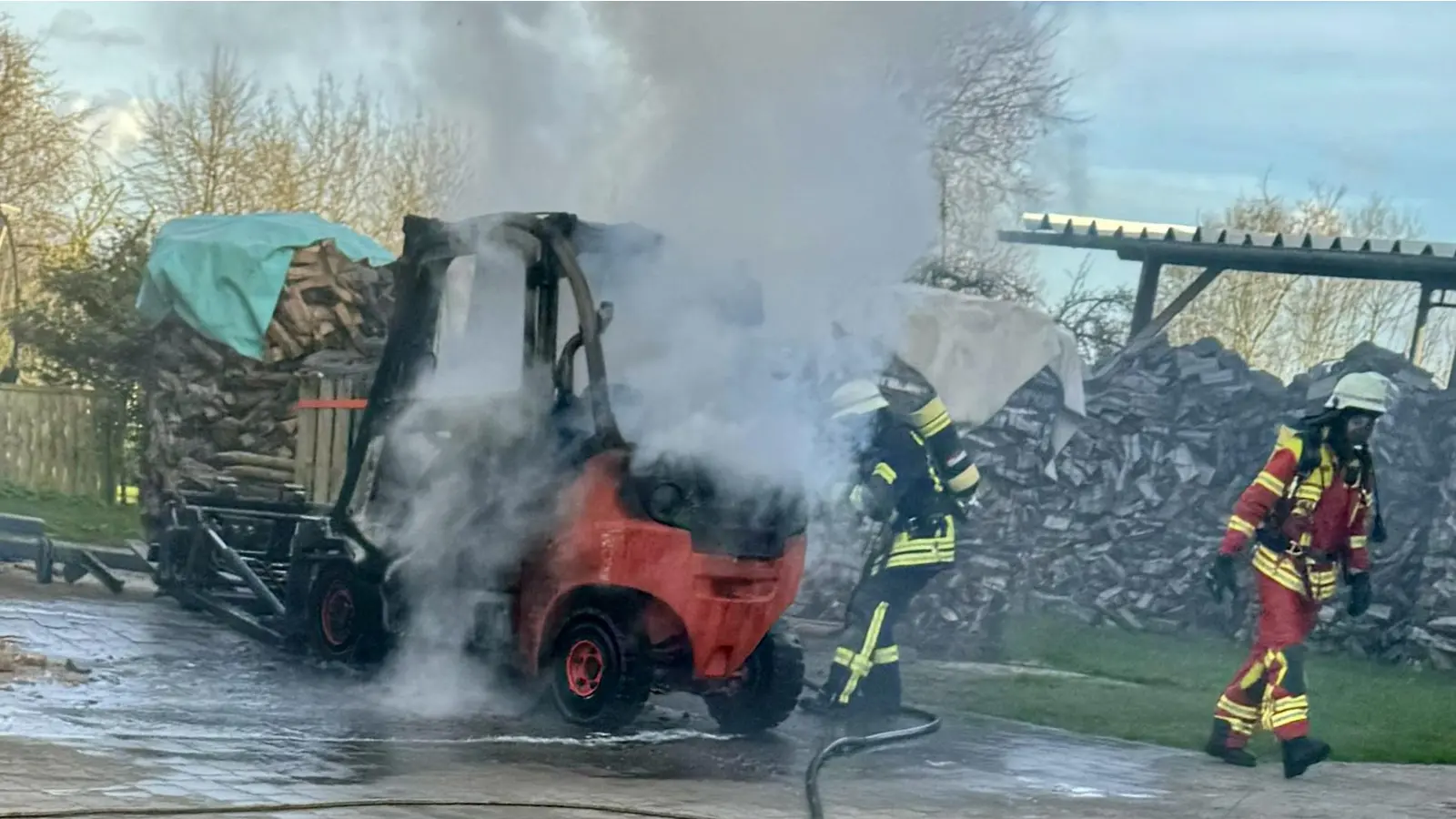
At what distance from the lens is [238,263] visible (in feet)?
35.5

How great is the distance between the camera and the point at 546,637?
294 inches

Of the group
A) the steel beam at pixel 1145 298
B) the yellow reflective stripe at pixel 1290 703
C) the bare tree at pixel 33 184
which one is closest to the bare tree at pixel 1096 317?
the steel beam at pixel 1145 298

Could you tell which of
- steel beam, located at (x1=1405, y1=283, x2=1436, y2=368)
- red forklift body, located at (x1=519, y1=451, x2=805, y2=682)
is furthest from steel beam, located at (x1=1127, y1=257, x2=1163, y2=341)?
red forklift body, located at (x1=519, y1=451, x2=805, y2=682)

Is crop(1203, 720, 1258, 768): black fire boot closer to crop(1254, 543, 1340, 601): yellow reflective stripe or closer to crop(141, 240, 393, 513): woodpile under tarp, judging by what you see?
crop(1254, 543, 1340, 601): yellow reflective stripe

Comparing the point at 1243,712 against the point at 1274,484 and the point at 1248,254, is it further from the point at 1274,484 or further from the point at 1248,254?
the point at 1248,254

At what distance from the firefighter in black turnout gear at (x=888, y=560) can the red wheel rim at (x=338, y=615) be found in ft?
7.61

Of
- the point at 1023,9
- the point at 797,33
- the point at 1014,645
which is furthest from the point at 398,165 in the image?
the point at 1014,645

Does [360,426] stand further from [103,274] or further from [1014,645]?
[103,274]

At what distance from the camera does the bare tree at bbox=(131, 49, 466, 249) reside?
10133 millimetres

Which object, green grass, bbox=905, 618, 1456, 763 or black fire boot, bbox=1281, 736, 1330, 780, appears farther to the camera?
green grass, bbox=905, 618, 1456, 763

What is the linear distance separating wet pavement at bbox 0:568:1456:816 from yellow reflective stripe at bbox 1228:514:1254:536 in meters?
1.13

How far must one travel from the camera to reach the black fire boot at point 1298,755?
25.0ft

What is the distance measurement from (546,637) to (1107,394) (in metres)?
4.75

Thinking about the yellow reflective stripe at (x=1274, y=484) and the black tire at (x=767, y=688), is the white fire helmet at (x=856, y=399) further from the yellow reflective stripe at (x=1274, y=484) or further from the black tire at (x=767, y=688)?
the yellow reflective stripe at (x=1274, y=484)
